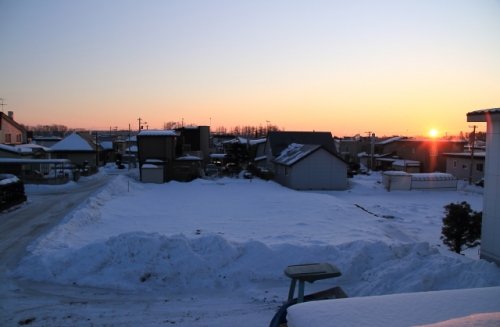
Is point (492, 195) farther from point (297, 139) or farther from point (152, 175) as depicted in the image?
point (297, 139)

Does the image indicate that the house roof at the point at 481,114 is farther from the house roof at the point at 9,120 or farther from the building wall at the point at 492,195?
the house roof at the point at 9,120

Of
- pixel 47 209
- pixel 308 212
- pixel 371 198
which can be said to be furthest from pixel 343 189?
pixel 47 209

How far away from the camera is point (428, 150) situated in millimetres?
52312

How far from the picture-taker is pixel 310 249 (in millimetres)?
10711

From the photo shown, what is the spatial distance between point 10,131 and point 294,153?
1207 inches

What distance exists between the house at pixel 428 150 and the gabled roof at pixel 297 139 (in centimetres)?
1545

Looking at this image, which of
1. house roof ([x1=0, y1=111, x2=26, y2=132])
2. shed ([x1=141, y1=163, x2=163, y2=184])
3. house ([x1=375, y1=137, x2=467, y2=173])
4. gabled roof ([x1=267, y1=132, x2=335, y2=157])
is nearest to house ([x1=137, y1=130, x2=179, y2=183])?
shed ([x1=141, y1=163, x2=163, y2=184])

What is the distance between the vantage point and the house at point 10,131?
Answer: 40188 millimetres

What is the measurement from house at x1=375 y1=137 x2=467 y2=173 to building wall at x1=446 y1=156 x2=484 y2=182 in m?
6.23

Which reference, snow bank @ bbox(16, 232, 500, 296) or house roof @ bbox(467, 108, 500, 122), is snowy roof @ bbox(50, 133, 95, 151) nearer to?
snow bank @ bbox(16, 232, 500, 296)

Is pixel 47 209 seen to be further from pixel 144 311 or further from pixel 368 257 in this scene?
pixel 368 257

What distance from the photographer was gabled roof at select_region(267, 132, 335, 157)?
1604 inches

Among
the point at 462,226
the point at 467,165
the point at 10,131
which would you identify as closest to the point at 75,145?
the point at 10,131

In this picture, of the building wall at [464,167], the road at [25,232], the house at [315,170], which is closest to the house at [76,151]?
the road at [25,232]
